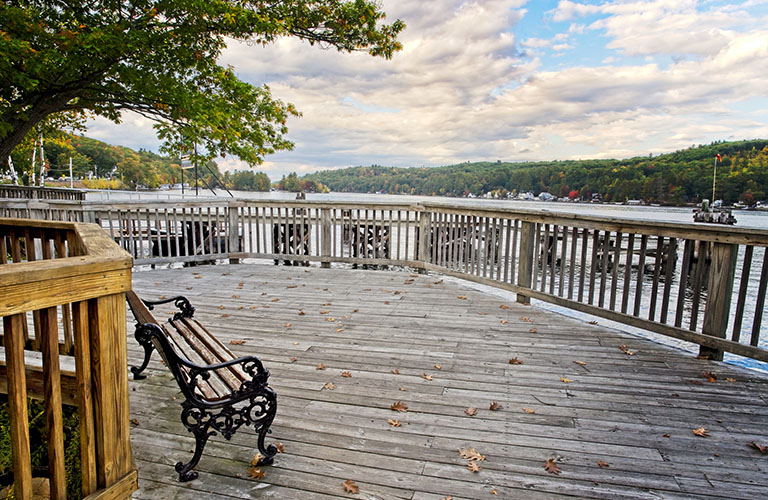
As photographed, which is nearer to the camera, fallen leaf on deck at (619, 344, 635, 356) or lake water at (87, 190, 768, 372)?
fallen leaf on deck at (619, 344, 635, 356)

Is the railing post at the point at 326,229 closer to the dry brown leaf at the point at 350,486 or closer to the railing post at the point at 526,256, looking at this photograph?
the railing post at the point at 526,256

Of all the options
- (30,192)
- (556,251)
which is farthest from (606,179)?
(30,192)

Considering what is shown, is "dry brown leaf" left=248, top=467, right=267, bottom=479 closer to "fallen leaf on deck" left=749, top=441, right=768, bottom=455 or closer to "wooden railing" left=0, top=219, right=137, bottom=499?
"wooden railing" left=0, top=219, right=137, bottom=499

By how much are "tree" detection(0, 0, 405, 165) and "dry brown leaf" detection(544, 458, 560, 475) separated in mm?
8885

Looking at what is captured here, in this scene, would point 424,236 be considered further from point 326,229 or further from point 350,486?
point 350,486

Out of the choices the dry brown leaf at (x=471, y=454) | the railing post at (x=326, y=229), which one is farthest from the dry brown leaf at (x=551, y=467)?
the railing post at (x=326, y=229)

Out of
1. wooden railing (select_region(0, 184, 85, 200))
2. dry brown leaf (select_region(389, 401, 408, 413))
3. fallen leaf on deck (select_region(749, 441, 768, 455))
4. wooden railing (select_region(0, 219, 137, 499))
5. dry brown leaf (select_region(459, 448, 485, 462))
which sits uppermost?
wooden railing (select_region(0, 184, 85, 200))

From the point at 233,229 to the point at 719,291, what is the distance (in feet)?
25.4

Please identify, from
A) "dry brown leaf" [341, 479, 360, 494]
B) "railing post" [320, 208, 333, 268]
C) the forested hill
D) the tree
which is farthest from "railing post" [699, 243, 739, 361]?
the forested hill

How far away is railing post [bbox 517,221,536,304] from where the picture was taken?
5379mm

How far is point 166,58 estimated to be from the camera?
8.49m

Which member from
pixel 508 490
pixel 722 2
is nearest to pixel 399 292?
pixel 508 490

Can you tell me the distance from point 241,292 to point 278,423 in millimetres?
3797

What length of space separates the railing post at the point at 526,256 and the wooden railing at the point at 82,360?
16.0ft
